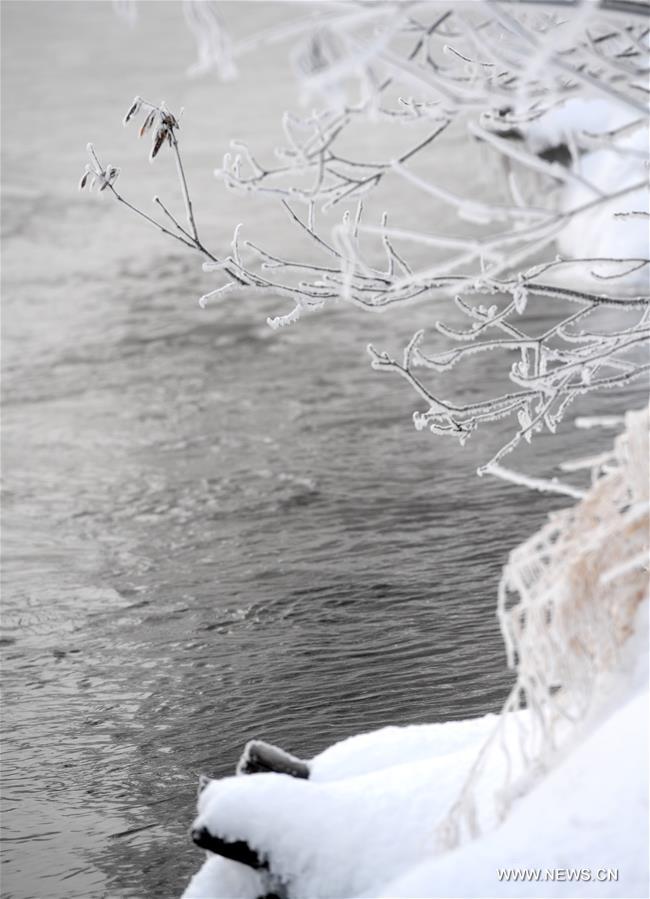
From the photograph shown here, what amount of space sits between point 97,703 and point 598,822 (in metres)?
3.65

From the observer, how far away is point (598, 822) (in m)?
2.27

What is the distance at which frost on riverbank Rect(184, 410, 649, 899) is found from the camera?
230cm

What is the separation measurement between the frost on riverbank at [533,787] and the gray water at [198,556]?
159 cm

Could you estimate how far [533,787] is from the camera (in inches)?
98.0

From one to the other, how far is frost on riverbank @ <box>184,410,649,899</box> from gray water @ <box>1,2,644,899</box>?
1592mm

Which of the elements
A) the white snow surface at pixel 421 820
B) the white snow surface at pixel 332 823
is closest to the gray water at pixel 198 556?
the white snow surface at pixel 421 820

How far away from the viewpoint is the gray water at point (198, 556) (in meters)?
4.99

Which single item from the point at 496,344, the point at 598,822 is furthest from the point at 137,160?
the point at 598,822

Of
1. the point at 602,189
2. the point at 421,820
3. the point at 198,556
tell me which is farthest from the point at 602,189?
the point at 421,820

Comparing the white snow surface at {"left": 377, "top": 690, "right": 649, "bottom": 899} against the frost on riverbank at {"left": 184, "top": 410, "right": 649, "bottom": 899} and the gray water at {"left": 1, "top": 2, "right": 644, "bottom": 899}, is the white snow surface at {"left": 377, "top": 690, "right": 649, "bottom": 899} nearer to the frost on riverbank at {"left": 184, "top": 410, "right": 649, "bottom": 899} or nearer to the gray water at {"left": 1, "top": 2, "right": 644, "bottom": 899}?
the frost on riverbank at {"left": 184, "top": 410, "right": 649, "bottom": 899}

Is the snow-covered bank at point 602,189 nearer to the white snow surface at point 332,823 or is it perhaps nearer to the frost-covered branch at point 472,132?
the frost-covered branch at point 472,132

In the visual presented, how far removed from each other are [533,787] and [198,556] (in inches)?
192

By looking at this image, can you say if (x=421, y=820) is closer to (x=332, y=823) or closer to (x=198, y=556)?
(x=332, y=823)

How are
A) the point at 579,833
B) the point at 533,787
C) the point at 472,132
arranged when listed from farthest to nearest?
the point at 472,132 → the point at 533,787 → the point at 579,833
